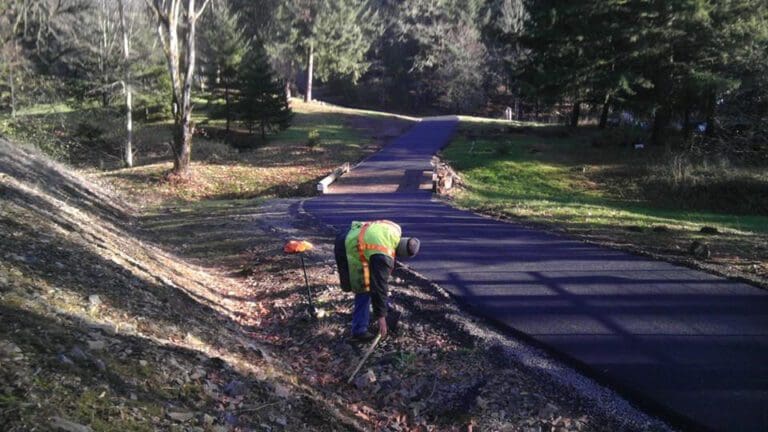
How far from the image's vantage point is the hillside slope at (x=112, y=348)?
312cm

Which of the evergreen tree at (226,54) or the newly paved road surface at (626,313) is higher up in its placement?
the evergreen tree at (226,54)

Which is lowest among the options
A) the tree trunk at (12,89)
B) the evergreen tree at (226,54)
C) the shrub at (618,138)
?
the shrub at (618,138)

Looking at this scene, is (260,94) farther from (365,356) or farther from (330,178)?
(365,356)

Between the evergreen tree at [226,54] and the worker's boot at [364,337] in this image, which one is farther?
the evergreen tree at [226,54]

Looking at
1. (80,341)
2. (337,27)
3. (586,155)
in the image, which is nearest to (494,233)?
(80,341)

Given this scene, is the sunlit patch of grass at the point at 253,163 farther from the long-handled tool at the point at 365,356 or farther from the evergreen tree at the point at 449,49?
the evergreen tree at the point at 449,49

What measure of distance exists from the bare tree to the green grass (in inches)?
418

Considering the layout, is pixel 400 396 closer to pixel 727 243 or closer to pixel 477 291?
pixel 477 291

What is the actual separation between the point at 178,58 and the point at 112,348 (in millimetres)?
18540

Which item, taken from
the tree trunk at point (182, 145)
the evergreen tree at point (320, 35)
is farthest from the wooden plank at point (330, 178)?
the evergreen tree at point (320, 35)

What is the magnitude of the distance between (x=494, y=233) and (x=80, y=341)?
8.61 m

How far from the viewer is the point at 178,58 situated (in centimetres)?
2028

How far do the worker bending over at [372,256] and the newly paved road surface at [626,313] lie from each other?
158cm

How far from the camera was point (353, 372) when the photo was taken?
5348mm
